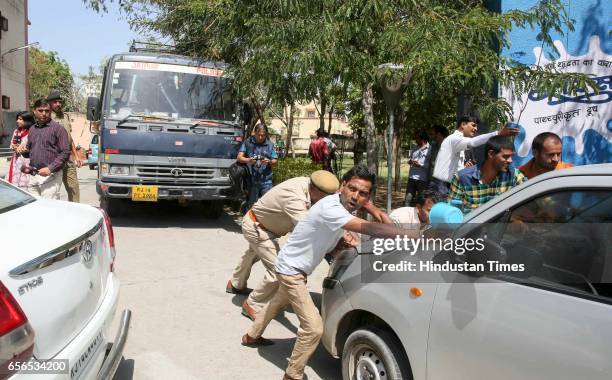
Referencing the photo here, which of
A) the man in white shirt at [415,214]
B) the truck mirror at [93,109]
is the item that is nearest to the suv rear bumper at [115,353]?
the man in white shirt at [415,214]

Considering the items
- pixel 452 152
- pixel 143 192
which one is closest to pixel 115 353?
pixel 452 152

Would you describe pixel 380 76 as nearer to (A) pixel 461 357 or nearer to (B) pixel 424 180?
(B) pixel 424 180

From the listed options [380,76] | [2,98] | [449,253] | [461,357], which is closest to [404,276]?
[449,253]

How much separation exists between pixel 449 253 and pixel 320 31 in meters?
4.86

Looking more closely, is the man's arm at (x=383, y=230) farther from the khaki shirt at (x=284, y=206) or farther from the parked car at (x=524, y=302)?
the khaki shirt at (x=284, y=206)

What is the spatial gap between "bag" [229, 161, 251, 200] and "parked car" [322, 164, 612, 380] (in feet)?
17.8

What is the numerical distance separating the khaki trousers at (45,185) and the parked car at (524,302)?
4837 millimetres

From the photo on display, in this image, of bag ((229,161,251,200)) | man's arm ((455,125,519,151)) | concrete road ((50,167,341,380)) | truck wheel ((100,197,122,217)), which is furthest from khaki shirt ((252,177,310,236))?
truck wheel ((100,197,122,217))

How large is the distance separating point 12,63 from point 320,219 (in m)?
36.0

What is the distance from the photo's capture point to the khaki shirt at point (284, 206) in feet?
13.2

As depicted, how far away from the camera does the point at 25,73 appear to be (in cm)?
3581

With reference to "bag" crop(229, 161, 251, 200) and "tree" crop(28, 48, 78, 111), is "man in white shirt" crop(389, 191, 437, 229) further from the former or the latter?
"tree" crop(28, 48, 78, 111)

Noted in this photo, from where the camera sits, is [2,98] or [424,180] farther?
[2,98]

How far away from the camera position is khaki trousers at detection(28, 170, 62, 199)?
20.6 ft
